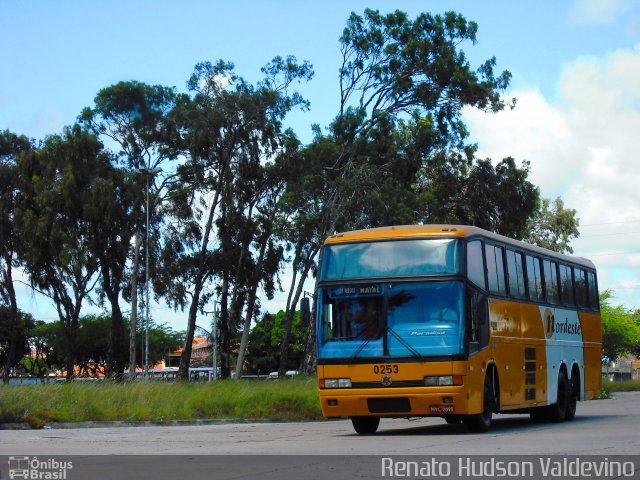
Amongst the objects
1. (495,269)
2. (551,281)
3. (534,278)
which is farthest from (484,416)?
(551,281)

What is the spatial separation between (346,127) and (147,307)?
14251mm

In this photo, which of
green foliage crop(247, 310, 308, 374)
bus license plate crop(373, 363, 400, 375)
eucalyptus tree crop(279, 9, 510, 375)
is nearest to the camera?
bus license plate crop(373, 363, 400, 375)

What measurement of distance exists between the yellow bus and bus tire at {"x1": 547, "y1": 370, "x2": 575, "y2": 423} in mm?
3459

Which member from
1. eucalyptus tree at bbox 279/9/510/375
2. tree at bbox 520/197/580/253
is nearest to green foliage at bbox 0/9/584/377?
eucalyptus tree at bbox 279/9/510/375

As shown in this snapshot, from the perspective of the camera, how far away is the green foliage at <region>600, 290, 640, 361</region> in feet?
316

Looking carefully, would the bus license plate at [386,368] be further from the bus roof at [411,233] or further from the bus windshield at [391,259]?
the bus roof at [411,233]

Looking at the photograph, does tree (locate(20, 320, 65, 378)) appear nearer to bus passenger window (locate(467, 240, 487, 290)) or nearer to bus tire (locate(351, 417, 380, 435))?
bus tire (locate(351, 417, 380, 435))

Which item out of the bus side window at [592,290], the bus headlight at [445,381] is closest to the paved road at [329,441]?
the bus headlight at [445,381]

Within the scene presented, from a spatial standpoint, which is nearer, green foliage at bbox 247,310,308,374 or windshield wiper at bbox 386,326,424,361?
windshield wiper at bbox 386,326,424,361

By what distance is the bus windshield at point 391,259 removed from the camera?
18266 millimetres

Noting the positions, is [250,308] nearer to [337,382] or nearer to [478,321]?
[337,382]

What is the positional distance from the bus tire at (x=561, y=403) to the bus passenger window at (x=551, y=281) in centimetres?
180

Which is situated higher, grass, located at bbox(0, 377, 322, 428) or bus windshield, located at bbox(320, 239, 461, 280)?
bus windshield, located at bbox(320, 239, 461, 280)

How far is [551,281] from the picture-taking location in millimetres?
23516
